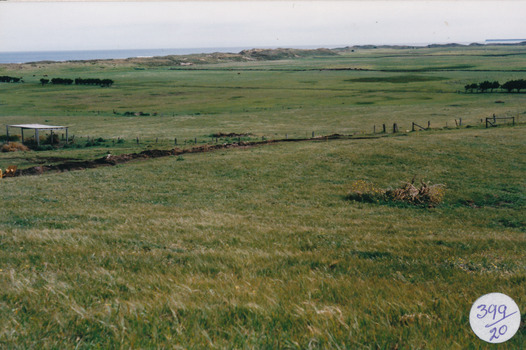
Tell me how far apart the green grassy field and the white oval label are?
13 centimetres

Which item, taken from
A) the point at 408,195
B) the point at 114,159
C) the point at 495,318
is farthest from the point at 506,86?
the point at 495,318

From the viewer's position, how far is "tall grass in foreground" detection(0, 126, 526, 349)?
397 cm

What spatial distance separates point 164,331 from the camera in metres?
3.96

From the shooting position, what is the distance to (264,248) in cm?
1025

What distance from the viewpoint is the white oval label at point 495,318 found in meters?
3.73

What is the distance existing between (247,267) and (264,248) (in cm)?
289

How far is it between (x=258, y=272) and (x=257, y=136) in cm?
5126

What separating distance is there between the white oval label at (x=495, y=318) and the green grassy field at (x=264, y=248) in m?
0.13

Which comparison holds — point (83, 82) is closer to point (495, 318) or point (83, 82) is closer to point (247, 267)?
point (247, 267)

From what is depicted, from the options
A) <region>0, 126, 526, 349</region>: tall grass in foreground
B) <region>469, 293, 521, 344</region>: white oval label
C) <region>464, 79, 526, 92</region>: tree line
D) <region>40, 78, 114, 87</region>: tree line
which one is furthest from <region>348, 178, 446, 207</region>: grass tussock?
<region>40, 78, 114, 87</region>: tree line

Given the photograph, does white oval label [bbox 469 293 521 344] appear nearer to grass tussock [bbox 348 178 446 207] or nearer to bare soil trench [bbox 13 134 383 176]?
grass tussock [bbox 348 178 446 207]

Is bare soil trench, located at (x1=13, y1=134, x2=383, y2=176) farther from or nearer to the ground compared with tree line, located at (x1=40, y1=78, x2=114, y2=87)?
nearer to the ground

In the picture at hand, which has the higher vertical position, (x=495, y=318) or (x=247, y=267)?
(x=495, y=318)

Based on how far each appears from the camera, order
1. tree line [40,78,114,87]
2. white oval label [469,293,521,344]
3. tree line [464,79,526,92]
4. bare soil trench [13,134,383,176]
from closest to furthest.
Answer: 1. white oval label [469,293,521,344]
2. bare soil trench [13,134,383,176]
3. tree line [464,79,526,92]
4. tree line [40,78,114,87]
